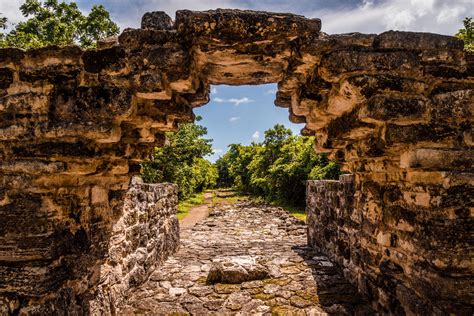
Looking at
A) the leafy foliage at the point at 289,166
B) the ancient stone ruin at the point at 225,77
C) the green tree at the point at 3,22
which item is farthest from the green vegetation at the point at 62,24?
the ancient stone ruin at the point at 225,77

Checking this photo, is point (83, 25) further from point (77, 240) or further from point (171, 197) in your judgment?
point (77, 240)

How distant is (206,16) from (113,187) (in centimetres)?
237

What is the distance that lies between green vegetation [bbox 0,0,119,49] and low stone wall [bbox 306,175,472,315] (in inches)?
683

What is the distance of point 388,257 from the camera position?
10.6 ft

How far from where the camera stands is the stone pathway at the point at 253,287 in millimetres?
4066

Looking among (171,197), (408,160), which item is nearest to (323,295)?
(408,160)

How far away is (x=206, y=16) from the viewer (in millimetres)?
2312

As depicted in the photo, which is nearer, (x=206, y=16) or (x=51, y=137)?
(x=206, y=16)

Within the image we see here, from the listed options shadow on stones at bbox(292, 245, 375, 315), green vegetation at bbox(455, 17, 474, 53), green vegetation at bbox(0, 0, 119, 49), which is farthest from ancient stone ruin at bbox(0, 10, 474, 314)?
green vegetation at bbox(0, 0, 119, 49)

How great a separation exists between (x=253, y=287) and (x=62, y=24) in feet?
64.7

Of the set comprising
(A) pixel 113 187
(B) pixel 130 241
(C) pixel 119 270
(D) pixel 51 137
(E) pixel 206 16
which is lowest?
(C) pixel 119 270

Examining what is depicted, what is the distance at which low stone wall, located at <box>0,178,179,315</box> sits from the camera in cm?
270

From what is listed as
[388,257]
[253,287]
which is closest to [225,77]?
[388,257]

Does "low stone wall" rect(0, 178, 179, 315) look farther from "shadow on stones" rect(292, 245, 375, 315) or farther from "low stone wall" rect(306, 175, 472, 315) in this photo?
"low stone wall" rect(306, 175, 472, 315)
